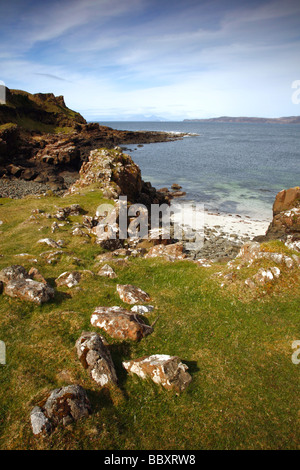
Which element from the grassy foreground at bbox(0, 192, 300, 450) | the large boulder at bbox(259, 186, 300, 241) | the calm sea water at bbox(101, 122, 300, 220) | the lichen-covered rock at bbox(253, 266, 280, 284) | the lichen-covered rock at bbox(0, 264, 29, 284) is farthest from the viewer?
the calm sea water at bbox(101, 122, 300, 220)

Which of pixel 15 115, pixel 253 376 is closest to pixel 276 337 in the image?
pixel 253 376

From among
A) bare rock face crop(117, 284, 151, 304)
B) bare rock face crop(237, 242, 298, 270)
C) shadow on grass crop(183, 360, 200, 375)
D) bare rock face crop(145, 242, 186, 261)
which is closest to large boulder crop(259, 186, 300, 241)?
bare rock face crop(145, 242, 186, 261)

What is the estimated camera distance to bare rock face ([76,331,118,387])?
391 inches

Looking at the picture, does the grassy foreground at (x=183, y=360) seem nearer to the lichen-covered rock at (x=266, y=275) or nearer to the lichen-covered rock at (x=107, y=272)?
the lichen-covered rock at (x=107, y=272)

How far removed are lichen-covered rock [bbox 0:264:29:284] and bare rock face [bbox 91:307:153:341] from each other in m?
5.40

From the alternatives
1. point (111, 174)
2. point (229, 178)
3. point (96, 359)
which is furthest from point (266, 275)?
point (229, 178)

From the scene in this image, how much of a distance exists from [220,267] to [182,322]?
7.01m

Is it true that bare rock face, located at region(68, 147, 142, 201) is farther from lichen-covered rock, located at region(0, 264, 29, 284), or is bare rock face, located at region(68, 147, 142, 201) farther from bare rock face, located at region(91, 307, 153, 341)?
bare rock face, located at region(91, 307, 153, 341)

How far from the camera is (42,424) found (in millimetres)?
7777

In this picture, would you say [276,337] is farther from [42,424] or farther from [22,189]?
[22,189]

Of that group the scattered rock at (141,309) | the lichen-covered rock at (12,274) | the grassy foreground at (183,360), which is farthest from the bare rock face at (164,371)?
the lichen-covered rock at (12,274)

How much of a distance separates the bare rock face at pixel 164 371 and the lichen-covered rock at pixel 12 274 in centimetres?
877

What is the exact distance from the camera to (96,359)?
1027cm
